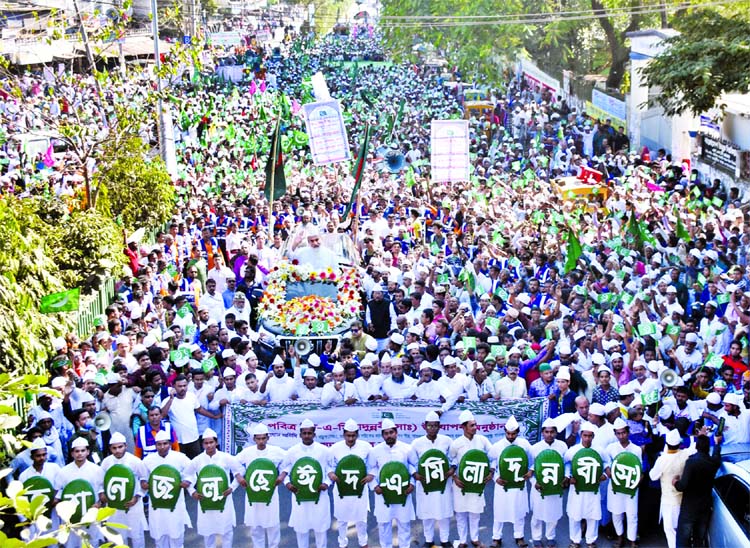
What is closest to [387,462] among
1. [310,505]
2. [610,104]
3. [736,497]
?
[310,505]

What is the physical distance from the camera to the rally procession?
9258mm

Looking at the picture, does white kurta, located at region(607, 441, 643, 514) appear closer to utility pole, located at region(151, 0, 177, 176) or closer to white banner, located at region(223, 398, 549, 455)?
white banner, located at region(223, 398, 549, 455)

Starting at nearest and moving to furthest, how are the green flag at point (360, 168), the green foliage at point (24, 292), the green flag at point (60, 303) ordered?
the green foliage at point (24, 292) → the green flag at point (60, 303) → the green flag at point (360, 168)

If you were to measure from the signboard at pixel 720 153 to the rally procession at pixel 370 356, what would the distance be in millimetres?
393

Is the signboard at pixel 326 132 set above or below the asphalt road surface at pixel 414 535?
above

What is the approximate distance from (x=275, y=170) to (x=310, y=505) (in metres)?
9.40

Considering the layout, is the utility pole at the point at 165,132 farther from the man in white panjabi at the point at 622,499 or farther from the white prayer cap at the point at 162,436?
the man in white panjabi at the point at 622,499

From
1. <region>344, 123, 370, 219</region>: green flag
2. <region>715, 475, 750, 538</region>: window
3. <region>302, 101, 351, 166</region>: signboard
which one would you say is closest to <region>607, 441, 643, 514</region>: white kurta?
<region>715, 475, 750, 538</region>: window

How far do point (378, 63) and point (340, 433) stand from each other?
176 feet

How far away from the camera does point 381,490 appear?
9.31 metres

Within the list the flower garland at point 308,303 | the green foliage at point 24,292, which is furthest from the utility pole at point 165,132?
the flower garland at point 308,303

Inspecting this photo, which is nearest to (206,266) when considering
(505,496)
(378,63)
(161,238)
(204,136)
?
(161,238)

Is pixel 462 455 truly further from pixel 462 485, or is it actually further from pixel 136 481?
pixel 136 481

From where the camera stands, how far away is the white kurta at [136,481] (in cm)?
929
